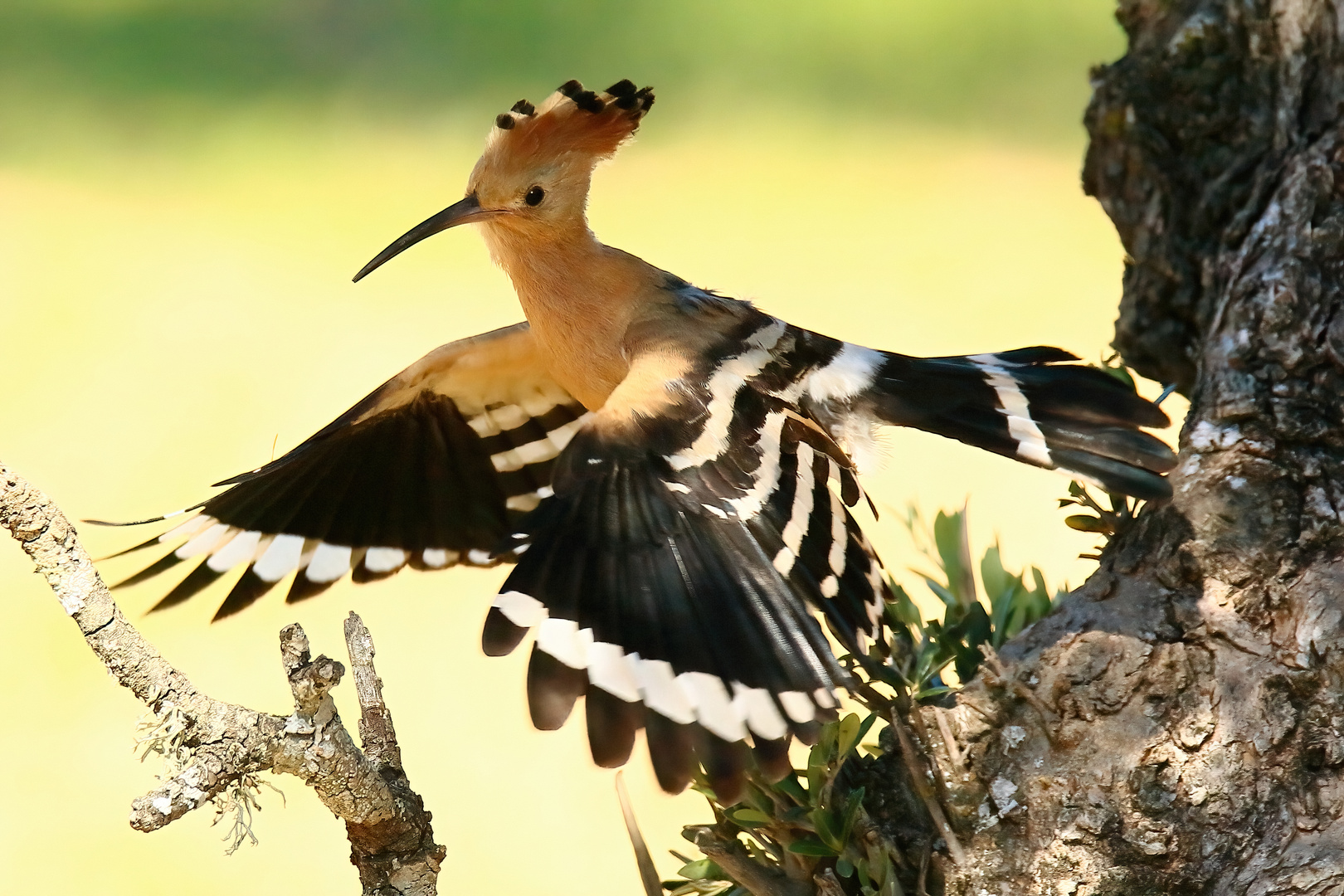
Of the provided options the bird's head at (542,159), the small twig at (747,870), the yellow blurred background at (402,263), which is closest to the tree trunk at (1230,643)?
the small twig at (747,870)

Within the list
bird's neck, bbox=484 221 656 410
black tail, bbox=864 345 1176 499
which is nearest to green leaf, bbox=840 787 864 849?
black tail, bbox=864 345 1176 499

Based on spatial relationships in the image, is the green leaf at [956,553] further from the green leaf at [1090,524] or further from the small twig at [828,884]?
the small twig at [828,884]

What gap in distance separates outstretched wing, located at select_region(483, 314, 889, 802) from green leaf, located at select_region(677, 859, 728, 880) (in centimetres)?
21

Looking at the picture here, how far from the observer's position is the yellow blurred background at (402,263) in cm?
183

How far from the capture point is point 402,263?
2.92 meters

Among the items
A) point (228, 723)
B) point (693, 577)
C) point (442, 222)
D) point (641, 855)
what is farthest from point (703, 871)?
point (442, 222)

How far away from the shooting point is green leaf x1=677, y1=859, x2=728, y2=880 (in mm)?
988

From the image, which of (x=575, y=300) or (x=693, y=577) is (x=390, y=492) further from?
(x=693, y=577)

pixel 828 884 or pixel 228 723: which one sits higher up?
pixel 228 723

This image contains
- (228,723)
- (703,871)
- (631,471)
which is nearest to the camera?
(228,723)

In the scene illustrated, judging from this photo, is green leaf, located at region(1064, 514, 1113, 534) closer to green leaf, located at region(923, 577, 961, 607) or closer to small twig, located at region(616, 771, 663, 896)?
green leaf, located at region(923, 577, 961, 607)

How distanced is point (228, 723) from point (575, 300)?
45cm

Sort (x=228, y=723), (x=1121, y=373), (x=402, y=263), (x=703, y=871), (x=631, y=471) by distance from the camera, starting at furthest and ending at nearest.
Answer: (x=402, y=263)
(x=1121, y=373)
(x=703, y=871)
(x=631, y=471)
(x=228, y=723)

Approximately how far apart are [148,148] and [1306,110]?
107 inches
